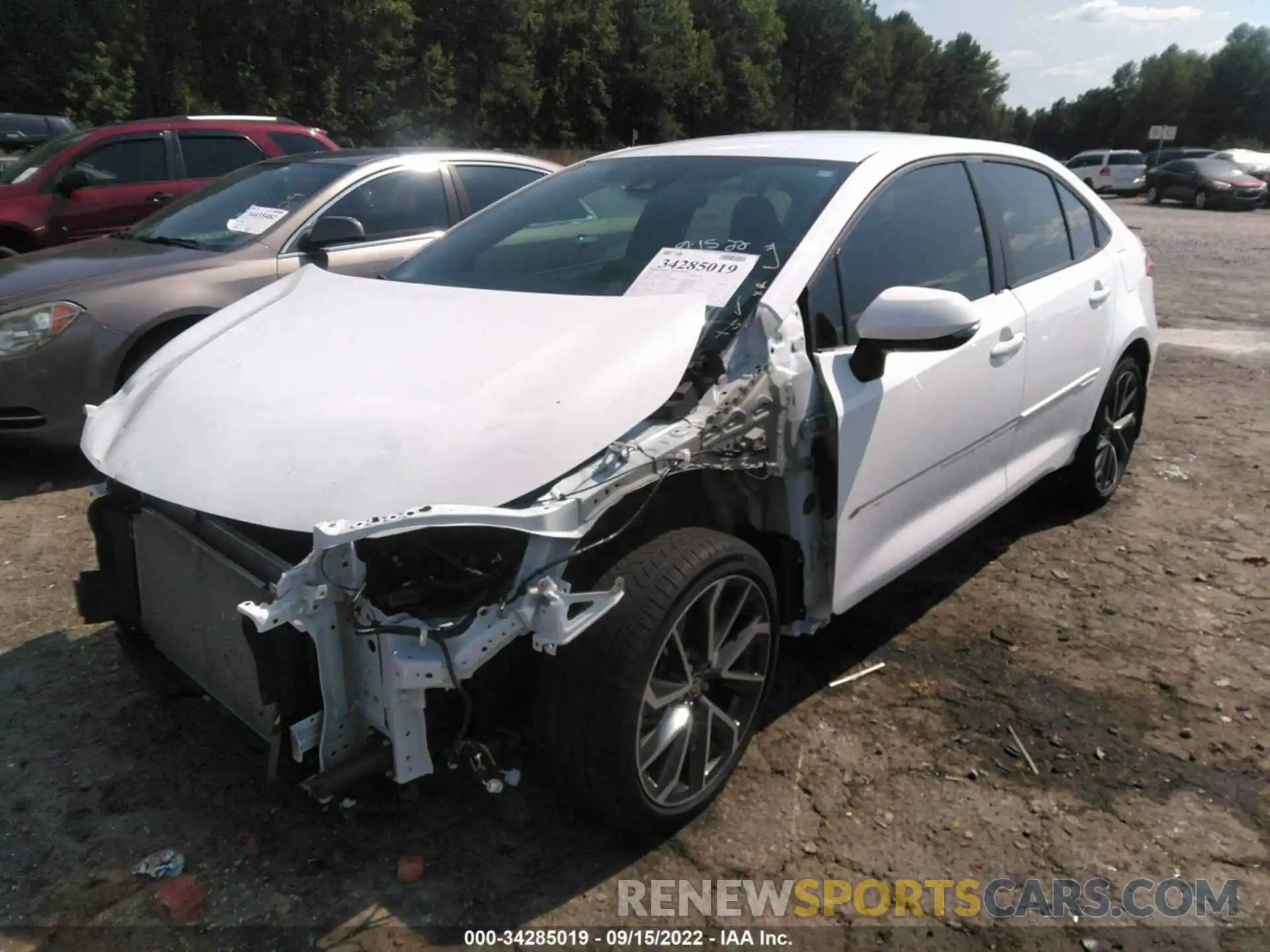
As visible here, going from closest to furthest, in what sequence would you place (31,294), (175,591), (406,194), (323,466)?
(323,466)
(175,591)
(31,294)
(406,194)

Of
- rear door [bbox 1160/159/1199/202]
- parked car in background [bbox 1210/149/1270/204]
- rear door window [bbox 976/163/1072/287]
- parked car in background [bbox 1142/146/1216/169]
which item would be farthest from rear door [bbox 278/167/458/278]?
parked car in background [bbox 1142/146/1216/169]

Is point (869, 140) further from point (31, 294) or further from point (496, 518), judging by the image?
point (31, 294)

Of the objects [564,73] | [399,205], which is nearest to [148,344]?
[399,205]

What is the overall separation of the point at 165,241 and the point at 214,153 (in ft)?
10.3

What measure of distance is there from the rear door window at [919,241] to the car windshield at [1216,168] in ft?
96.9

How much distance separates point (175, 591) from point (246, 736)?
19.5 inches

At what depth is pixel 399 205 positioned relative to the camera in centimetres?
596

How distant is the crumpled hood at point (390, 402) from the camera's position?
2193mm

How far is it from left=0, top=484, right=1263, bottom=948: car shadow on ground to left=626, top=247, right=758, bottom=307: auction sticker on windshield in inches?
54.2

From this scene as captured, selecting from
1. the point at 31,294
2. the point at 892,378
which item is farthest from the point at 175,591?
the point at 31,294

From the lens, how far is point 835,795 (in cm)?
277

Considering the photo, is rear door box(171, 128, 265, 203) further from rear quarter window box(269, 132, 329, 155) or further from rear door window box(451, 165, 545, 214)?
rear door window box(451, 165, 545, 214)

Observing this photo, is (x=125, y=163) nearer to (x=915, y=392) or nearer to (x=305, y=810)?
(x=305, y=810)

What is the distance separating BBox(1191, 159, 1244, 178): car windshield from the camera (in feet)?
90.8
